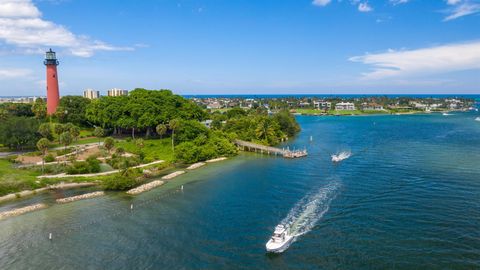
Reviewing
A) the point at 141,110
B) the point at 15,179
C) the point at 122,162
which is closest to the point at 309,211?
the point at 122,162

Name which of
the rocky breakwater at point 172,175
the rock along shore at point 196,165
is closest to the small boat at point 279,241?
the rocky breakwater at point 172,175

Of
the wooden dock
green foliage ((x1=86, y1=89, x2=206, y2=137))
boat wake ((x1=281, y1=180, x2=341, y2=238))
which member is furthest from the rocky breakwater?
the wooden dock

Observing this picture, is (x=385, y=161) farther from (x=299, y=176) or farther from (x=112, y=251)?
(x=112, y=251)

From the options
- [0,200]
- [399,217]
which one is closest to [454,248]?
[399,217]

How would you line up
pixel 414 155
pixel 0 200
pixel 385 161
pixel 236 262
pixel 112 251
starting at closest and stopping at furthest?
pixel 236 262 < pixel 112 251 < pixel 0 200 < pixel 385 161 < pixel 414 155

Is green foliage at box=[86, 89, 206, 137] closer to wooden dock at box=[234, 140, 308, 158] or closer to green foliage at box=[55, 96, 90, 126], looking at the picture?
green foliage at box=[55, 96, 90, 126]

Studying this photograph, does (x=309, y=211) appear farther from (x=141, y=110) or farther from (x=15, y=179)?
(x=141, y=110)
